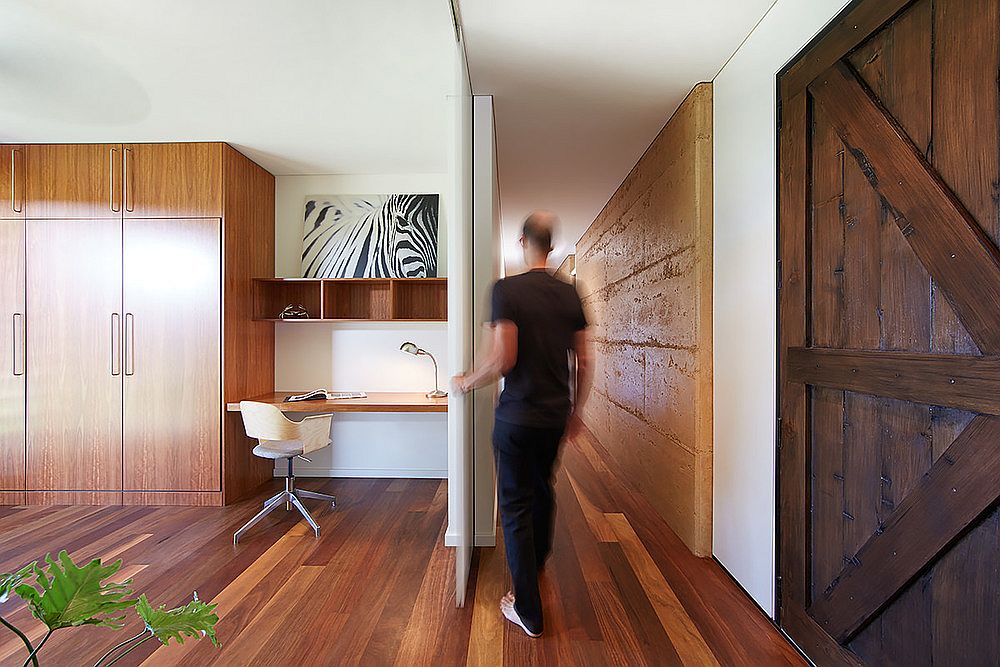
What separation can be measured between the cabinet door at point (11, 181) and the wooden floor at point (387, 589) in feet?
6.90

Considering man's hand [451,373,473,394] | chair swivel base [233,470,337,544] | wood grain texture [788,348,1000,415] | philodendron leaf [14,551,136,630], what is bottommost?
chair swivel base [233,470,337,544]

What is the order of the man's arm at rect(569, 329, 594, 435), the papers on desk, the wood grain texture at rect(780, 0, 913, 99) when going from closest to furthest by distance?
the wood grain texture at rect(780, 0, 913, 99) < the man's arm at rect(569, 329, 594, 435) < the papers on desk

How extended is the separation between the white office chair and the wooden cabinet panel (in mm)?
1817

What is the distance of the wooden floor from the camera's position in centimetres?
221

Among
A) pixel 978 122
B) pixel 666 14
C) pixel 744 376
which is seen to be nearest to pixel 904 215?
pixel 978 122

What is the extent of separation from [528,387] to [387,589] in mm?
1263

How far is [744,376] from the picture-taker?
2.73m

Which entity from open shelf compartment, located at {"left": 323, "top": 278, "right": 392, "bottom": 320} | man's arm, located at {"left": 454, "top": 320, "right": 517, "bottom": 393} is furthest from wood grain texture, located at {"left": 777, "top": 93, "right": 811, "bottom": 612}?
open shelf compartment, located at {"left": 323, "top": 278, "right": 392, "bottom": 320}

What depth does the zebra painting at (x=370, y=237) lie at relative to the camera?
4.86 meters

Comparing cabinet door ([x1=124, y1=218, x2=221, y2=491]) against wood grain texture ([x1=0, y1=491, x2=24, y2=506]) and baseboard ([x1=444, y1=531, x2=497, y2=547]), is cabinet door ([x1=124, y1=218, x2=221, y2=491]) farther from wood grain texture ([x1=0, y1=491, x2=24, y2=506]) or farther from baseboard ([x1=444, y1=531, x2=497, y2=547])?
baseboard ([x1=444, y1=531, x2=497, y2=547])

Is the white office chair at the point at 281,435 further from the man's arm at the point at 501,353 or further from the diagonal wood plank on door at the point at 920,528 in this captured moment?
the diagonal wood plank on door at the point at 920,528

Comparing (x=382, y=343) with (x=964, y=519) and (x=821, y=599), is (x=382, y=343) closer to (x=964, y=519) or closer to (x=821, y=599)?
(x=821, y=599)

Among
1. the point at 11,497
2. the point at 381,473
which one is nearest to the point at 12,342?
the point at 11,497

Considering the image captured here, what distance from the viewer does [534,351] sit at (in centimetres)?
235
